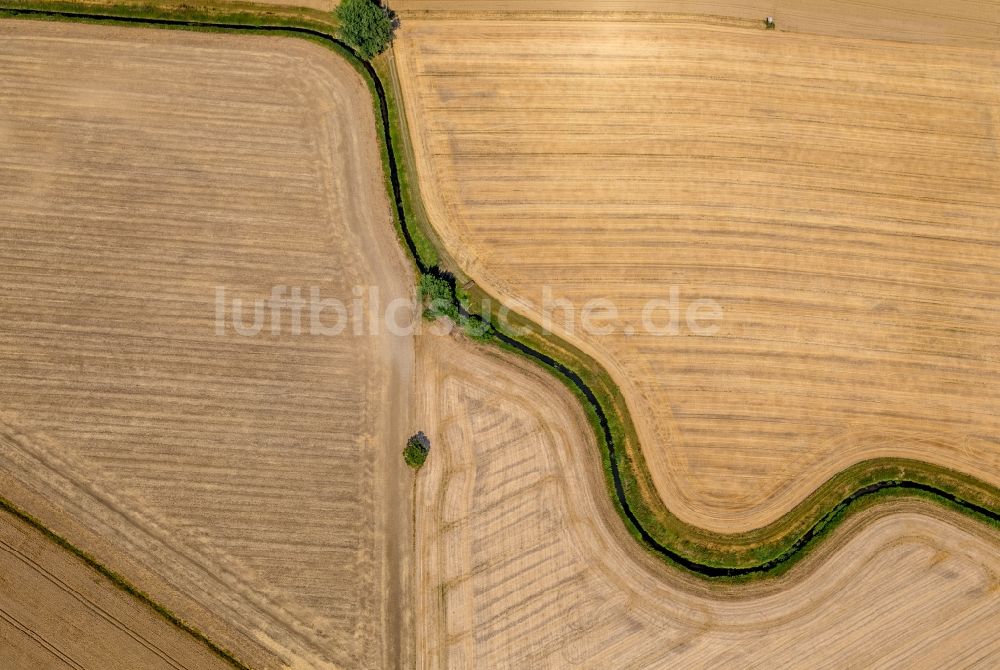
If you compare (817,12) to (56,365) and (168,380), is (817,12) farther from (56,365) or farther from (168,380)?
(56,365)

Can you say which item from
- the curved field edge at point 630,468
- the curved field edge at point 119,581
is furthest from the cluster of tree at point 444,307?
the curved field edge at point 119,581

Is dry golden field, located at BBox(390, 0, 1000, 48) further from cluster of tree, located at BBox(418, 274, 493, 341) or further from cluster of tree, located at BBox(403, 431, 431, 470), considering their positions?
cluster of tree, located at BBox(403, 431, 431, 470)

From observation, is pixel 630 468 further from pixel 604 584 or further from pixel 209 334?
pixel 209 334

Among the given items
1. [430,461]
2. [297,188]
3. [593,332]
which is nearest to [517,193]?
[593,332]

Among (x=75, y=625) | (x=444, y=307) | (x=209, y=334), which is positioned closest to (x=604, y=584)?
(x=444, y=307)

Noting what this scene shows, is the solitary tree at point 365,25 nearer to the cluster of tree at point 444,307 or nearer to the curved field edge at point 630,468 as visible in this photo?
the curved field edge at point 630,468

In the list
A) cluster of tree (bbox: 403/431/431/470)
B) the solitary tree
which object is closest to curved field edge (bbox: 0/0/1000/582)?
the solitary tree
